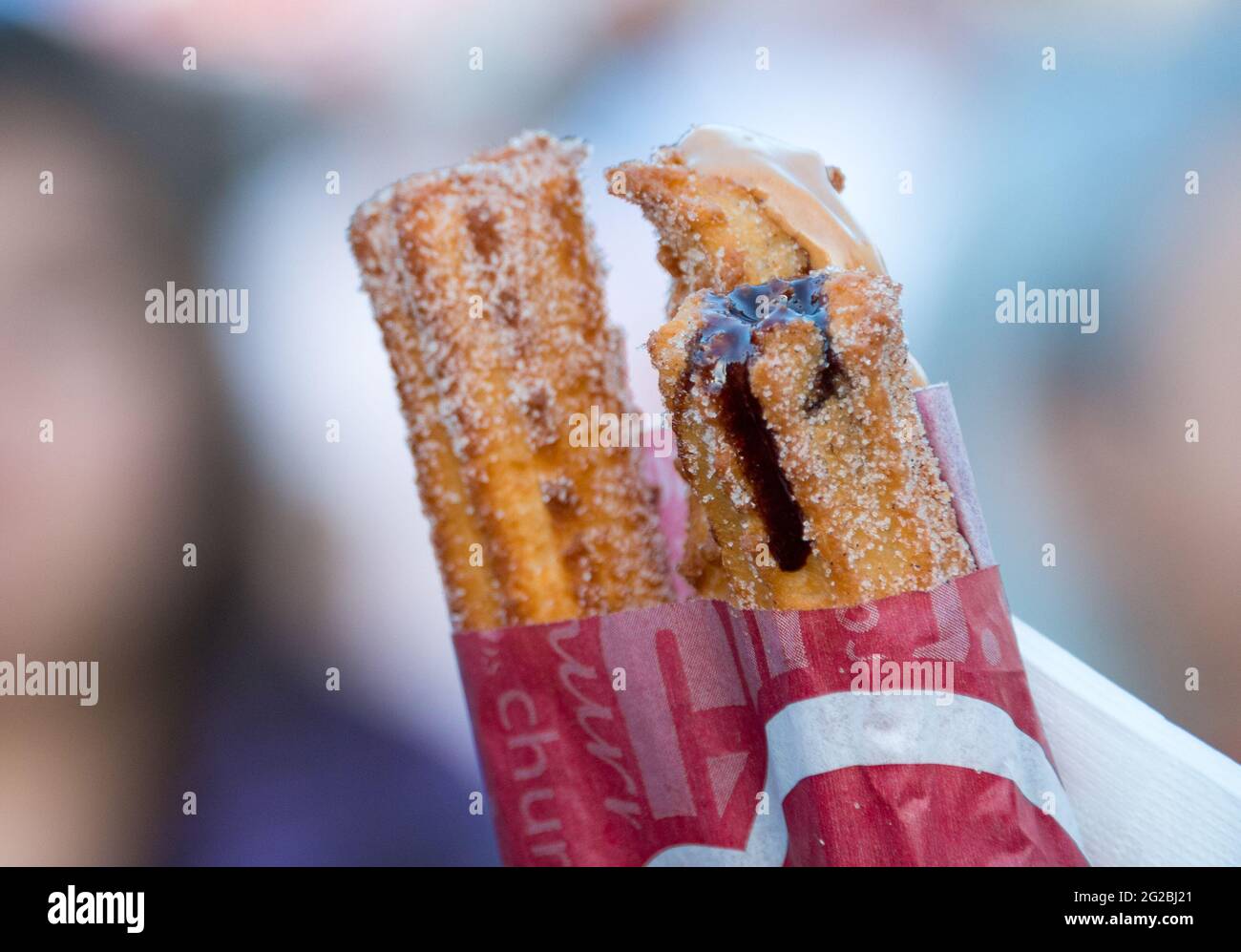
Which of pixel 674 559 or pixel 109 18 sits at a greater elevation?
pixel 109 18

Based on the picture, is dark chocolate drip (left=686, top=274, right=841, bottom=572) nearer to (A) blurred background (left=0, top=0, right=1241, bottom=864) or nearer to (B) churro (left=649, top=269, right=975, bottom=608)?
(B) churro (left=649, top=269, right=975, bottom=608)

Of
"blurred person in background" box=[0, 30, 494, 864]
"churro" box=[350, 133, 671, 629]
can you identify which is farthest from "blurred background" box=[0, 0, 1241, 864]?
"churro" box=[350, 133, 671, 629]

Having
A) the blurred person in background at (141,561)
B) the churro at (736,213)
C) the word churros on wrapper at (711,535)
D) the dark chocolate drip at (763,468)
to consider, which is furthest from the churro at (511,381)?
the blurred person in background at (141,561)

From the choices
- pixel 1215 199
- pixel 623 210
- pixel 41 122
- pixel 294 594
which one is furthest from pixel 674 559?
pixel 41 122

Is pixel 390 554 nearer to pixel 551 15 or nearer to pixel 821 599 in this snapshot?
pixel 551 15

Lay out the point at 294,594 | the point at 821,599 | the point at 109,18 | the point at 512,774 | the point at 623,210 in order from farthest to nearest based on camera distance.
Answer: the point at 294,594
the point at 109,18
the point at 623,210
the point at 512,774
the point at 821,599
